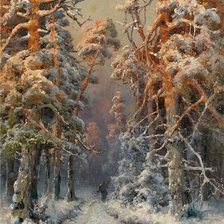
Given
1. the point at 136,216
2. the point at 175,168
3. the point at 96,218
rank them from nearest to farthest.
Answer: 1. the point at 175,168
2. the point at 136,216
3. the point at 96,218

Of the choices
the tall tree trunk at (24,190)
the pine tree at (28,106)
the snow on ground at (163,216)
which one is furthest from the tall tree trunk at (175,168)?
the tall tree trunk at (24,190)

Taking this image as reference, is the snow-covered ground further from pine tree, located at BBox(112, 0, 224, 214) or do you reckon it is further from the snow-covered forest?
pine tree, located at BBox(112, 0, 224, 214)

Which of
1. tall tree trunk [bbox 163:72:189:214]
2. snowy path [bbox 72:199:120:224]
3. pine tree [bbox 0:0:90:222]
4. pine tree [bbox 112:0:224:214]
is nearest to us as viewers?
pine tree [bbox 0:0:90:222]

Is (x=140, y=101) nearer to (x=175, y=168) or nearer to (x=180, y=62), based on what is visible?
(x=175, y=168)

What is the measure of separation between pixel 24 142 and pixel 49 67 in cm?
335

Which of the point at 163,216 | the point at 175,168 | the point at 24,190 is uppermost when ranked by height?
the point at 175,168

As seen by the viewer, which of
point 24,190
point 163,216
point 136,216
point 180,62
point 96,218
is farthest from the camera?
point 96,218

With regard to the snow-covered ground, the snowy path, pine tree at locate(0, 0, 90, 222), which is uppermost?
pine tree at locate(0, 0, 90, 222)

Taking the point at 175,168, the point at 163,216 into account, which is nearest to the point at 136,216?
the point at 163,216

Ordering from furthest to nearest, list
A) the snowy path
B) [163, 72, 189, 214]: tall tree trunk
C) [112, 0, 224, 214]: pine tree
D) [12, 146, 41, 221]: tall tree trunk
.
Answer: the snowy path < [163, 72, 189, 214]: tall tree trunk < [112, 0, 224, 214]: pine tree < [12, 146, 41, 221]: tall tree trunk

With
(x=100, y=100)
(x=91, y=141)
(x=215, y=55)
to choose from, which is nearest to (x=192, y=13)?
(x=215, y=55)

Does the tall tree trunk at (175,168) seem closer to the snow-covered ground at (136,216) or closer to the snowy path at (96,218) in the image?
the snow-covered ground at (136,216)

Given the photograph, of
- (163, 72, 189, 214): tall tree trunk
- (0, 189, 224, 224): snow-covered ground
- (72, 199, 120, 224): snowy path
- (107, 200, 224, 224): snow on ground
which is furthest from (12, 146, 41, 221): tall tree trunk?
(163, 72, 189, 214): tall tree trunk

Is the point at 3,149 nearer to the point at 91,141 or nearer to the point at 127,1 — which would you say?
the point at 127,1
